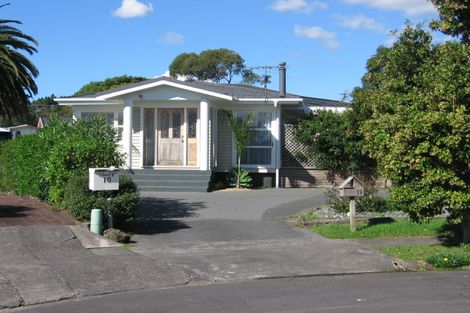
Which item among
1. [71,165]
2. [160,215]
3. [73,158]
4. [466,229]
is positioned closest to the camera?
[466,229]

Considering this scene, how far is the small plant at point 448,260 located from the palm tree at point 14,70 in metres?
13.3

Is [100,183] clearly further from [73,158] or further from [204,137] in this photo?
[204,137]

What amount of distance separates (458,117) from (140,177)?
42.9ft

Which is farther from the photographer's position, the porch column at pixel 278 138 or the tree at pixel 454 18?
the porch column at pixel 278 138

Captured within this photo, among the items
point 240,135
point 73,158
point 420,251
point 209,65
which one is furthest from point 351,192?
point 209,65

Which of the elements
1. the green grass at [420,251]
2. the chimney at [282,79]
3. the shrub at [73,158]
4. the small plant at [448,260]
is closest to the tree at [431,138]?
the green grass at [420,251]

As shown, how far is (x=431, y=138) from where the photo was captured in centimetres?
1016

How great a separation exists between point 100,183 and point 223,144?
11.3 meters

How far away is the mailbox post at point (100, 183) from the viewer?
11547mm

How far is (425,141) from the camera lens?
10.2 meters

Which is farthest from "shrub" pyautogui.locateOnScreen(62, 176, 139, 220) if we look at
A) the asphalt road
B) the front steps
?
the front steps

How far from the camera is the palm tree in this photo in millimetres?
18391

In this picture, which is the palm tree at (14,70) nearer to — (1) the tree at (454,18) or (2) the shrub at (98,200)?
(2) the shrub at (98,200)

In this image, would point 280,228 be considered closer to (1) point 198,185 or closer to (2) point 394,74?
(2) point 394,74
